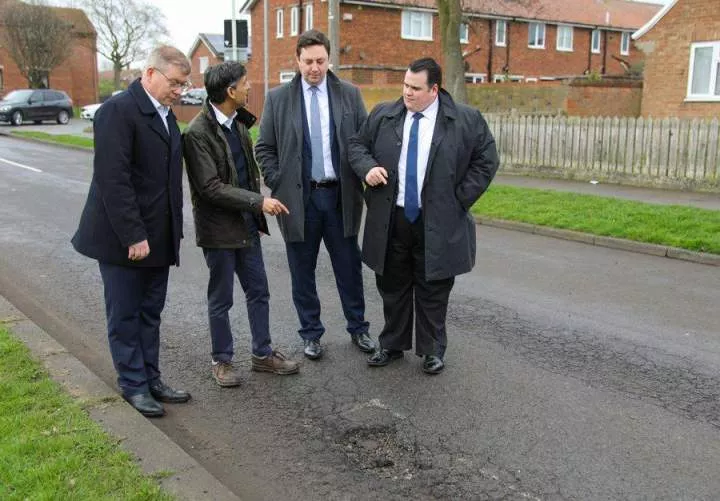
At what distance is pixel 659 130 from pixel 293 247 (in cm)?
1092

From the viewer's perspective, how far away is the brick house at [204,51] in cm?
6125

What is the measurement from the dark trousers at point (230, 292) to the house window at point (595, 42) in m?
43.2

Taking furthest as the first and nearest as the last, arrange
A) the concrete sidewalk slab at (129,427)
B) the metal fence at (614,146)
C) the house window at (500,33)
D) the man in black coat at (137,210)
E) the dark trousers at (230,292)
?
the house window at (500,33), the metal fence at (614,146), the dark trousers at (230,292), the man in black coat at (137,210), the concrete sidewalk slab at (129,427)

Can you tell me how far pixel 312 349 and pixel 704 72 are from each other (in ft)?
63.2

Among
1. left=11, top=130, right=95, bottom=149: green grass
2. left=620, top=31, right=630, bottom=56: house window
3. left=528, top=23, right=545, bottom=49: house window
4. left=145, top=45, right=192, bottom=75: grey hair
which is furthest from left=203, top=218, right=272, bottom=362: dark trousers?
left=620, top=31, right=630, bottom=56: house window

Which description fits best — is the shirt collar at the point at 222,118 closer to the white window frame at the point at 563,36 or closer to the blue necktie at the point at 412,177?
the blue necktie at the point at 412,177

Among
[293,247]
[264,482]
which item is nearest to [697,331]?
[293,247]

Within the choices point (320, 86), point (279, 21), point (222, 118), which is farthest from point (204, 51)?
point (222, 118)

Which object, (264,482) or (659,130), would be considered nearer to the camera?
(264,482)

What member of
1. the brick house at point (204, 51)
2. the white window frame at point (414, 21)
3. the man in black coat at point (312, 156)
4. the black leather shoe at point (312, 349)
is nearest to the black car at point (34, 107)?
the white window frame at point (414, 21)

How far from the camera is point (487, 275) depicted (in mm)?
7809

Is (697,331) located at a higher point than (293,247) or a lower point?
lower

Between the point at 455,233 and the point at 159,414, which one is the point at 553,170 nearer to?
the point at 455,233

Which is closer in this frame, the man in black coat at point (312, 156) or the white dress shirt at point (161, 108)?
the white dress shirt at point (161, 108)
